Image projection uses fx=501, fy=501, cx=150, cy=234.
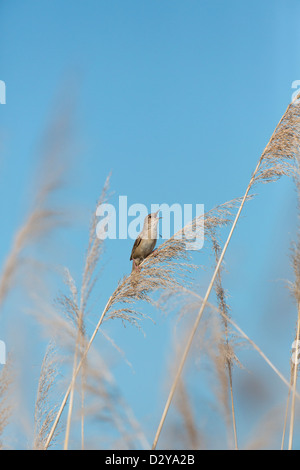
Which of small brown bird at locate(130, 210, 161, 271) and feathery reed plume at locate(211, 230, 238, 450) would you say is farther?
small brown bird at locate(130, 210, 161, 271)

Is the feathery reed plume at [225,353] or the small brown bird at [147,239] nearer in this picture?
the feathery reed plume at [225,353]

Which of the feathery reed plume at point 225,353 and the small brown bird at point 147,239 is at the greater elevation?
the small brown bird at point 147,239

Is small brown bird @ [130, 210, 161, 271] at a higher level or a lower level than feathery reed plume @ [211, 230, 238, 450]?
higher

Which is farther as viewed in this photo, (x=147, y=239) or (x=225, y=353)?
(x=147, y=239)

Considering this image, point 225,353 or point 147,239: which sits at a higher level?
point 147,239

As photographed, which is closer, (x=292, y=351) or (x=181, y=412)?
(x=181, y=412)

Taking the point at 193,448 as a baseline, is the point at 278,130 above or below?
above

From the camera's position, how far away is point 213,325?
3.40 m
